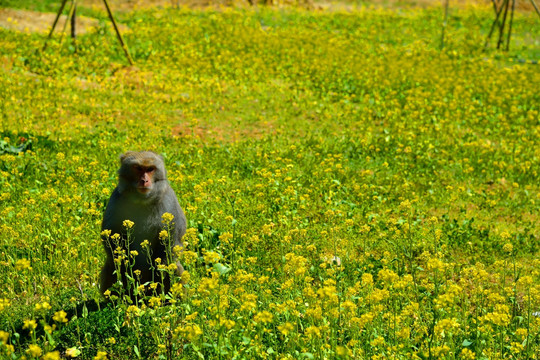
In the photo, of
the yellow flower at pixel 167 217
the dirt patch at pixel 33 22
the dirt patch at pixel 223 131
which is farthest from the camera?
the dirt patch at pixel 33 22

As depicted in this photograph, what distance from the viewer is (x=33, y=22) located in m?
22.9

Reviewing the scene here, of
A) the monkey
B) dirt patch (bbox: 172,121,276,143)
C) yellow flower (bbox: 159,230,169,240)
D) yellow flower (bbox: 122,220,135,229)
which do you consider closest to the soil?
dirt patch (bbox: 172,121,276,143)

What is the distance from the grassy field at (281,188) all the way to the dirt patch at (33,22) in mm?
1108

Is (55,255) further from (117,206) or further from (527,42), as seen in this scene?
(527,42)

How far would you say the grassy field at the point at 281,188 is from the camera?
6.50 m

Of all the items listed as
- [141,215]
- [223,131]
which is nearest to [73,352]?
[141,215]

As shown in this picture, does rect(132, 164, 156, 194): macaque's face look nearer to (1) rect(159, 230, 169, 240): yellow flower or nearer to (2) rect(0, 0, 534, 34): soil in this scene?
(1) rect(159, 230, 169, 240): yellow flower

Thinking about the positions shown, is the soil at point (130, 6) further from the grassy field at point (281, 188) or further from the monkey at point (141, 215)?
the monkey at point (141, 215)

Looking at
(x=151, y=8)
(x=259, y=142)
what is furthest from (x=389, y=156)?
(x=151, y=8)

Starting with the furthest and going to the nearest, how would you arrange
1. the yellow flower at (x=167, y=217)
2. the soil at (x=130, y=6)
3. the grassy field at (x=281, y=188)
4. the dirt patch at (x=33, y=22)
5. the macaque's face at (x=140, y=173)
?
the soil at (x=130, y=6)
the dirt patch at (x=33, y=22)
the macaque's face at (x=140, y=173)
the yellow flower at (x=167, y=217)
the grassy field at (x=281, y=188)

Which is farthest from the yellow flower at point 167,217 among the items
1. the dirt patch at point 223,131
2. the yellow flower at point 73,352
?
the dirt patch at point 223,131

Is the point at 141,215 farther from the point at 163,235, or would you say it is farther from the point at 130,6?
the point at 130,6

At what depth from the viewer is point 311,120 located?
17.0 metres

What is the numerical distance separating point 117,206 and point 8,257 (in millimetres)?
2077
